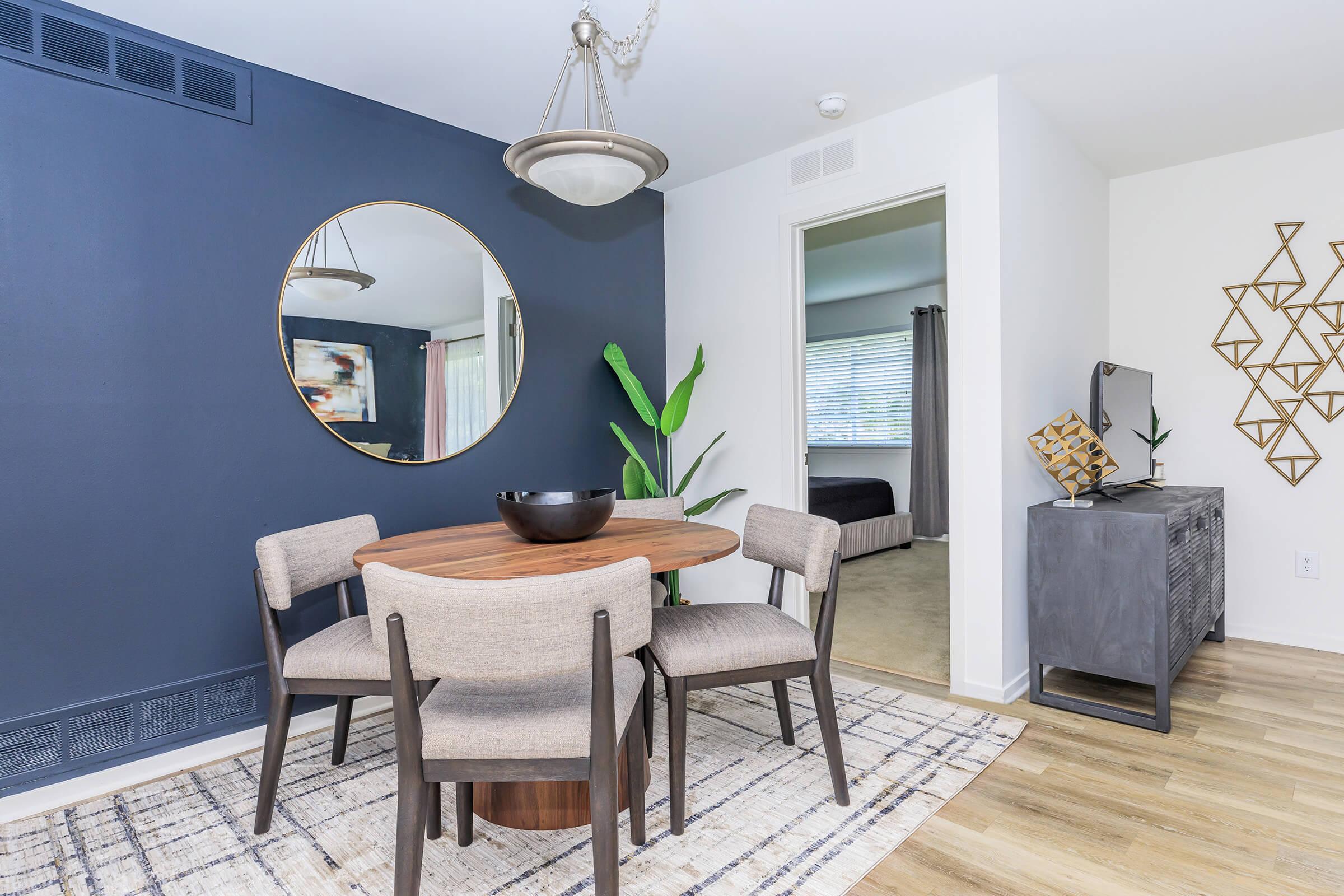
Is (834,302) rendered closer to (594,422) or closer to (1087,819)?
(594,422)

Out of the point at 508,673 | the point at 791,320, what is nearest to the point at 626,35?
the point at 791,320

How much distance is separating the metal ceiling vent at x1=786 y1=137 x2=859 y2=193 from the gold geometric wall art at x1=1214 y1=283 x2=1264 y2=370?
2093 millimetres

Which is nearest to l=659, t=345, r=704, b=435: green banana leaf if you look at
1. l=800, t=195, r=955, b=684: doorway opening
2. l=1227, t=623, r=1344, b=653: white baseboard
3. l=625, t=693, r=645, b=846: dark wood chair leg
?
l=800, t=195, r=955, b=684: doorway opening

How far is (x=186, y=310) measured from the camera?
7.95ft

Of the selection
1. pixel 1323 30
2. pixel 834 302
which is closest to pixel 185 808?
pixel 1323 30

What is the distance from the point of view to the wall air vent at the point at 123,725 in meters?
2.11

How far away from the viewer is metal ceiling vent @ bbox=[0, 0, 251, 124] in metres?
2.15

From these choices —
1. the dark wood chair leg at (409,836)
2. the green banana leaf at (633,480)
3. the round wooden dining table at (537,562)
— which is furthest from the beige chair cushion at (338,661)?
the green banana leaf at (633,480)

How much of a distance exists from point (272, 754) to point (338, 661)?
0.31 metres

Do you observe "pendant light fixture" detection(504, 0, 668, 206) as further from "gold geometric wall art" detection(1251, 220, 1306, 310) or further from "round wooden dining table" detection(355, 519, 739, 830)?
"gold geometric wall art" detection(1251, 220, 1306, 310)

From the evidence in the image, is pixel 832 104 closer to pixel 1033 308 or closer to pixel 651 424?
pixel 1033 308

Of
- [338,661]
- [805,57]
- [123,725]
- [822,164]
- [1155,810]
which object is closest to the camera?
[338,661]

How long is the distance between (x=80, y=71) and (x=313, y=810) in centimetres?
234

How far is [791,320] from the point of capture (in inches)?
138
